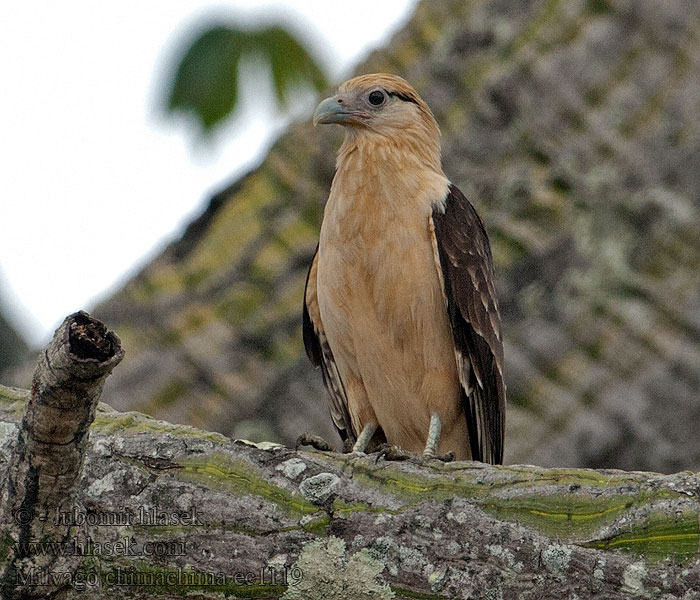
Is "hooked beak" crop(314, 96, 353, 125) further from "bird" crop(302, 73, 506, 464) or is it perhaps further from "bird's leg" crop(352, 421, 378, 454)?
"bird's leg" crop(352, 421, 378, 454)

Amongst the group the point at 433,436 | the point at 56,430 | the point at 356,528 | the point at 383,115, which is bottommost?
the point at 56,430

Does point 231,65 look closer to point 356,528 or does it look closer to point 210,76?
point 210,76

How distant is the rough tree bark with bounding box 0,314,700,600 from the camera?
124 inches

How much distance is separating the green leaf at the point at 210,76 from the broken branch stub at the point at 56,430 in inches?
241

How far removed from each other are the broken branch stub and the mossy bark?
0.25ft

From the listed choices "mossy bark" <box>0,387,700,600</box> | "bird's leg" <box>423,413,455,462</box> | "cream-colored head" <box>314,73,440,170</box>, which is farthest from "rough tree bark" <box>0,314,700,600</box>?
"cream-colored head" <box>314,73,440,170</box>

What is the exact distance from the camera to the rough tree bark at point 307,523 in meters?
3.14

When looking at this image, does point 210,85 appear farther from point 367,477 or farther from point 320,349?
point 367,477

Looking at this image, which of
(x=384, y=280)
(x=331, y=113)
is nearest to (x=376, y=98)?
(x=331, y=113)

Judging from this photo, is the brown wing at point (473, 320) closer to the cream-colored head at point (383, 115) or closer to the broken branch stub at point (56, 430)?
the cream-colored head at point (383, 115)

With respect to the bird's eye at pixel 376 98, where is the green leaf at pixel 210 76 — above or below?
above

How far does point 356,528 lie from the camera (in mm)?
3451

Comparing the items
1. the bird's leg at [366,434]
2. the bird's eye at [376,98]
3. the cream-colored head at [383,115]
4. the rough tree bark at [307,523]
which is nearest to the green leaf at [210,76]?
the cream-colored head at [383,115]

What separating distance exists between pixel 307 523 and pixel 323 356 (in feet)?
7.86
